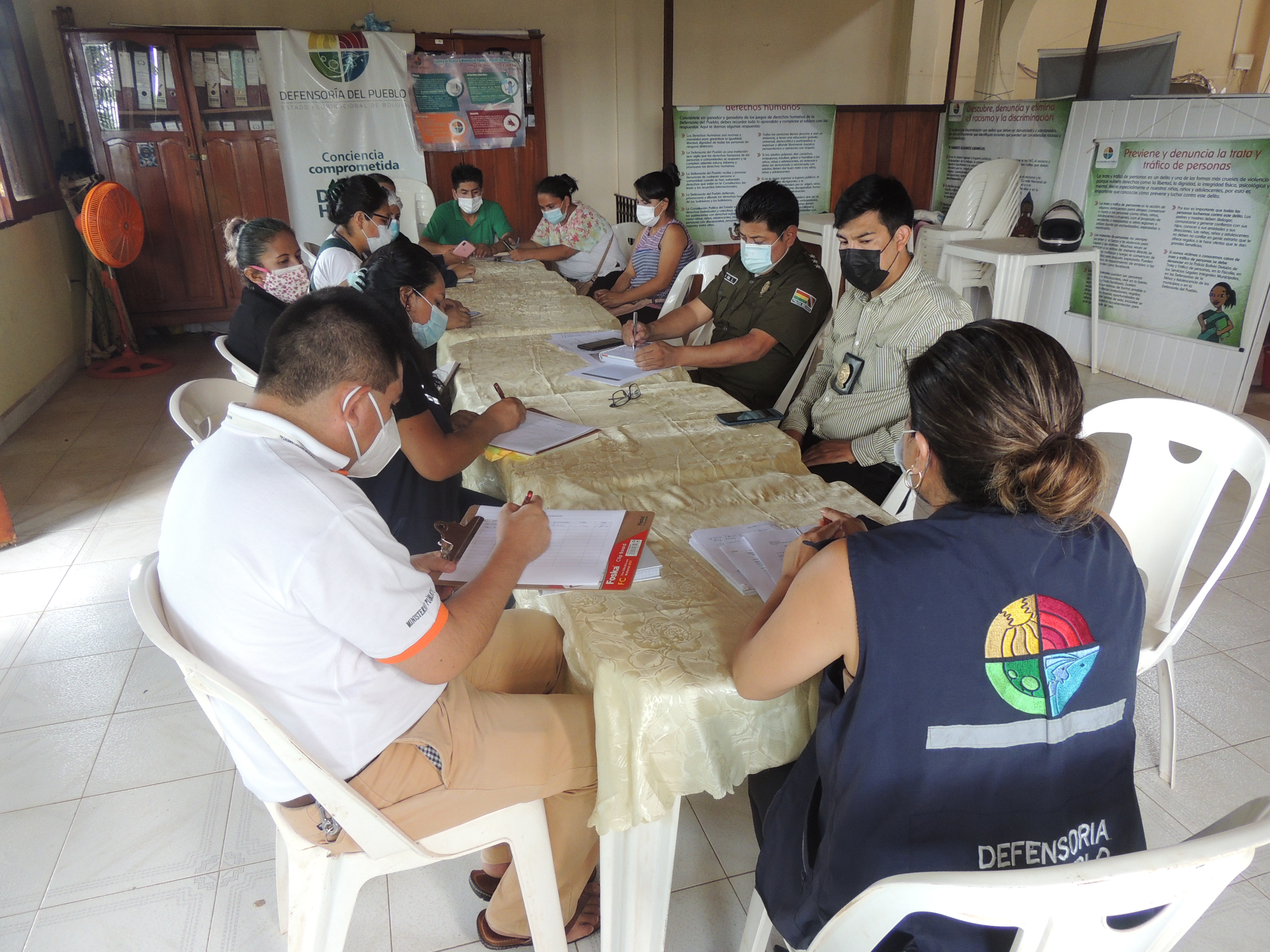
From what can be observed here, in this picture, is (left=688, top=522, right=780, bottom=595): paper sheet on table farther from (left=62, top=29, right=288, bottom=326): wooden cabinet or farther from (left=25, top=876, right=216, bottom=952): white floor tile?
(left=62, top=29, right=288, bottom=326): wooden cabinet

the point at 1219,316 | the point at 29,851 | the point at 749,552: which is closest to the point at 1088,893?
the point at 749,552

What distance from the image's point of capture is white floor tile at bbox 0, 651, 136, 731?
2.07m

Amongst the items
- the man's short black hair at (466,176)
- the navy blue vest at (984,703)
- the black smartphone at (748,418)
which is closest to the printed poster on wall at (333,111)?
the man's short black hair at (466,176)

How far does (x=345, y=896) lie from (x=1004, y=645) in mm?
959

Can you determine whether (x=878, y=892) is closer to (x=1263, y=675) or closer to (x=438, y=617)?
(x=438, y=617)

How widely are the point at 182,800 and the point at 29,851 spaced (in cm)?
28

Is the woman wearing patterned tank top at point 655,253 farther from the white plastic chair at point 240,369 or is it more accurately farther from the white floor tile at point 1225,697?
the white floor tile at point 1225,697

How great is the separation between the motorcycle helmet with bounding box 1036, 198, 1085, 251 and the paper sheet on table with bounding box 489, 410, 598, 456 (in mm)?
3868

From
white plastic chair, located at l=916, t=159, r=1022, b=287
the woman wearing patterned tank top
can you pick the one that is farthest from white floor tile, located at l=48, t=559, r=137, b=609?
white plastic chair, located at l=916, t=159, r=1022, b=287

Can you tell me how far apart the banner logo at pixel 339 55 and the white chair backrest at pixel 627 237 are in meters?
2.20

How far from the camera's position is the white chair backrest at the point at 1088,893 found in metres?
0.65

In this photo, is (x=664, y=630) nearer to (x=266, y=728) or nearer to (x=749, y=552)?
(x=749, y=552)

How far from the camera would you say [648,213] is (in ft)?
13.5

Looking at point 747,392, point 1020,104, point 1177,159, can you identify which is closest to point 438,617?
point 747,392
